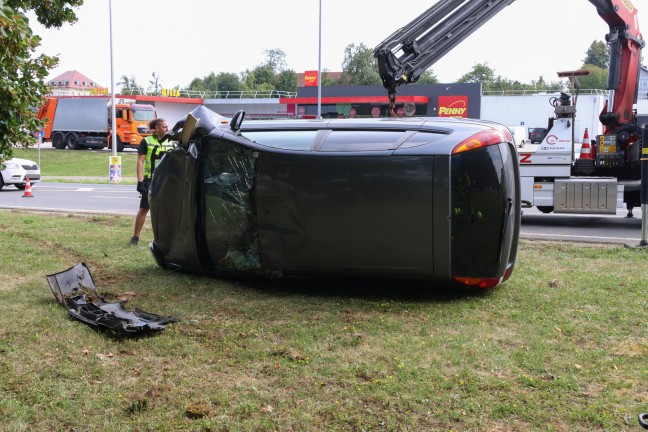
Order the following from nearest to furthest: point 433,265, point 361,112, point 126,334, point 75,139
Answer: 1. point 126,334
2. point 433,265
3. point 75,139
4. point 361,112

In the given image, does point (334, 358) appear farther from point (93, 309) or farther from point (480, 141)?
point (480, 141)

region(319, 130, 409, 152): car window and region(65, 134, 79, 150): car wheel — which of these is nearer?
region(319, 130, 409, 152): car window

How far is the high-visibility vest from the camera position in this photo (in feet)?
32.1

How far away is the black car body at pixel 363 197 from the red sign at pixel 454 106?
47.1 m

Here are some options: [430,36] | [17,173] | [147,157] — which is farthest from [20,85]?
[17,173]

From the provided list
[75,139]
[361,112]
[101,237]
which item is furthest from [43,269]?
[361,112]

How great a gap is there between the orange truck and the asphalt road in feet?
67.9

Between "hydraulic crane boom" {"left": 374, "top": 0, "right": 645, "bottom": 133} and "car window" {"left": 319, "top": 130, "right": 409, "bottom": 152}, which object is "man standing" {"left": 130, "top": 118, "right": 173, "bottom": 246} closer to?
"car window" {"left": 319, "top": 130, "right": 409, "bottom": 152}

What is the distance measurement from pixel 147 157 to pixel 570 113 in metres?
8.36

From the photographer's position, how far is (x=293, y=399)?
13.8 ft

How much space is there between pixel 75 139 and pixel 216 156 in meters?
43.3

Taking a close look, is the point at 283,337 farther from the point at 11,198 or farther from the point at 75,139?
the point at 75,139

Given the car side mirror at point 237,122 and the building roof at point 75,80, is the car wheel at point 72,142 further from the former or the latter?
the building roof at point 75,80

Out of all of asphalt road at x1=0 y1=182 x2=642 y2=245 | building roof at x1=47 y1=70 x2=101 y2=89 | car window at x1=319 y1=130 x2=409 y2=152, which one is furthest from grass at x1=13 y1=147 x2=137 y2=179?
building roof at x1=47 y1=70 x2=101 y2=89
